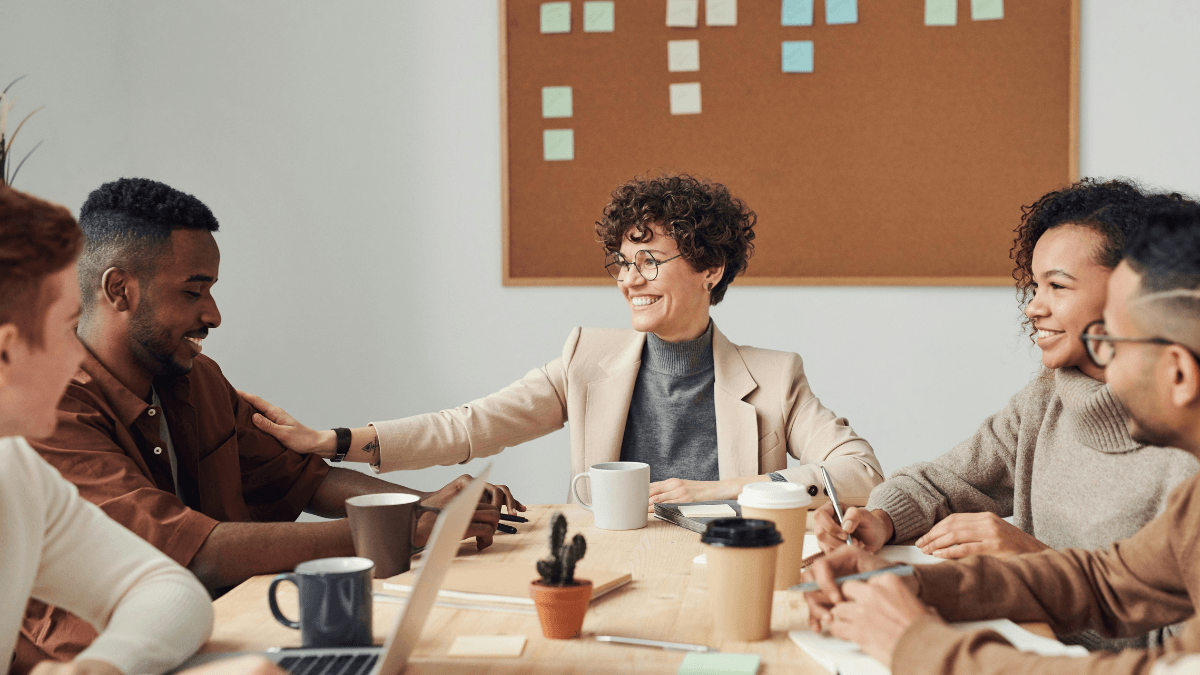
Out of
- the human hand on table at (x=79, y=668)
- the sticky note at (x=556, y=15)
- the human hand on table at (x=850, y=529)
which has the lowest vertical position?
the human hand on table at (x=850, y=529)

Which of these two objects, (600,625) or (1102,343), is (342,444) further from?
(1102,343)

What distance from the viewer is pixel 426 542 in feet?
4.22

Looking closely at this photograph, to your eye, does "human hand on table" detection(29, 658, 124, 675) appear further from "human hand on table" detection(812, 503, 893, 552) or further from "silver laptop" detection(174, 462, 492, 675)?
"human hand on table" detection(812, 503, 893, 552)

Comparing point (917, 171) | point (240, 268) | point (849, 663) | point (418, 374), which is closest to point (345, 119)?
point (240, 268)

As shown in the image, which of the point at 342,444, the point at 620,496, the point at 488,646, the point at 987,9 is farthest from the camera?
the point at 987,9

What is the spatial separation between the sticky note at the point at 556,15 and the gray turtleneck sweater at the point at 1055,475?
6.07 ft

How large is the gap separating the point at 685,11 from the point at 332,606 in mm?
2349

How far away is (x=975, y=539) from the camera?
1295 mm

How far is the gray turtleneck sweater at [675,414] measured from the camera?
6.62ft

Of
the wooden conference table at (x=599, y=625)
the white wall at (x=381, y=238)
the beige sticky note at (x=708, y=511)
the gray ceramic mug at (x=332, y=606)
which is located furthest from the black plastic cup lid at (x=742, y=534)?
the white wall at (x=381, y=238)

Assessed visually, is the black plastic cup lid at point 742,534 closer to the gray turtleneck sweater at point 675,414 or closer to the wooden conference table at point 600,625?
the wooden conference table at point 600,625

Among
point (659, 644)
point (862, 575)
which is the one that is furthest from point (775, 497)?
point (659, 644)

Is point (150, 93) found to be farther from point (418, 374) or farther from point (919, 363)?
point (919, 363)

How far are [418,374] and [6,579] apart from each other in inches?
82.6
